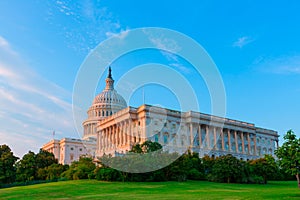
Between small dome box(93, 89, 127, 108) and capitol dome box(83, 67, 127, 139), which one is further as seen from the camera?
small dome box(93, 89, 127, 108)

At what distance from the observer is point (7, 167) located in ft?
195

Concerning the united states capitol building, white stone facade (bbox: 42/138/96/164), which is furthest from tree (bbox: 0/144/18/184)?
white stone facade (bbox: 42/138/96/164)

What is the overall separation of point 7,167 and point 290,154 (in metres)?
51.5

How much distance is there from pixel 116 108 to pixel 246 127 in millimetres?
44891

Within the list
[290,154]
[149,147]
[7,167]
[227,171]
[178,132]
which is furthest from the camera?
[178,132]

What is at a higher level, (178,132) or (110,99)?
(110,99)

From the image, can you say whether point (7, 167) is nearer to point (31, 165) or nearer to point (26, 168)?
point (26, 168)

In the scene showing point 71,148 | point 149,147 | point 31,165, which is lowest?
point 31,165

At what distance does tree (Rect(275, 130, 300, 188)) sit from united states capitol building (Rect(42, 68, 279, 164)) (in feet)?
141

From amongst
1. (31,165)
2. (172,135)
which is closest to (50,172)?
(31,165)

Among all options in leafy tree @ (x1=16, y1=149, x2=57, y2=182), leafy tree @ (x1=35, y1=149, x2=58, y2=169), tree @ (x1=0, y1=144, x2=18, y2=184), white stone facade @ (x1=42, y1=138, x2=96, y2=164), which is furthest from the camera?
white stone facade @ (x1=42, y1=138, x2=96, y2=164)

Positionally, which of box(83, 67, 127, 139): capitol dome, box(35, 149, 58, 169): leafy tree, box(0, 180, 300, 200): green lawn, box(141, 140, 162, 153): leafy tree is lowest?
box(0, 180, 300, 200): green lawn

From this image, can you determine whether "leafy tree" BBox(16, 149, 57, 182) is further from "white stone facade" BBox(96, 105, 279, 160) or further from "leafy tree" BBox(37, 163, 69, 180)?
"white stone facade" BBox(96, 105, 279, 160)

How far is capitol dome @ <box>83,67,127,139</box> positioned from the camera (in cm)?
11256
